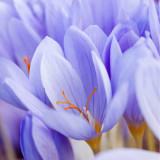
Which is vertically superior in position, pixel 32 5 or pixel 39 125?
pixel 32 5

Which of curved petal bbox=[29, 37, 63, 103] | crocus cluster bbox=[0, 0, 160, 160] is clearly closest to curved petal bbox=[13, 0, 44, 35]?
crocus cluster bbox=[0, 0, 160, 160]

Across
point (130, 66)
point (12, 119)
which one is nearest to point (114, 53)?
point (130, 66)

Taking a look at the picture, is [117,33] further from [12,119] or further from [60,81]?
[12,119]

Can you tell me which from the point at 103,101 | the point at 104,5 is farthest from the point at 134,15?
the point at 103,101

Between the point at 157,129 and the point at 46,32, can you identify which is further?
the point at 46,32

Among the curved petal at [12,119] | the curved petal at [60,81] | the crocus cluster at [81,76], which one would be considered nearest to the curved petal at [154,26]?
the crocus cluster at [81,76]

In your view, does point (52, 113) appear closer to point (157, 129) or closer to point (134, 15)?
point (157, 129)
